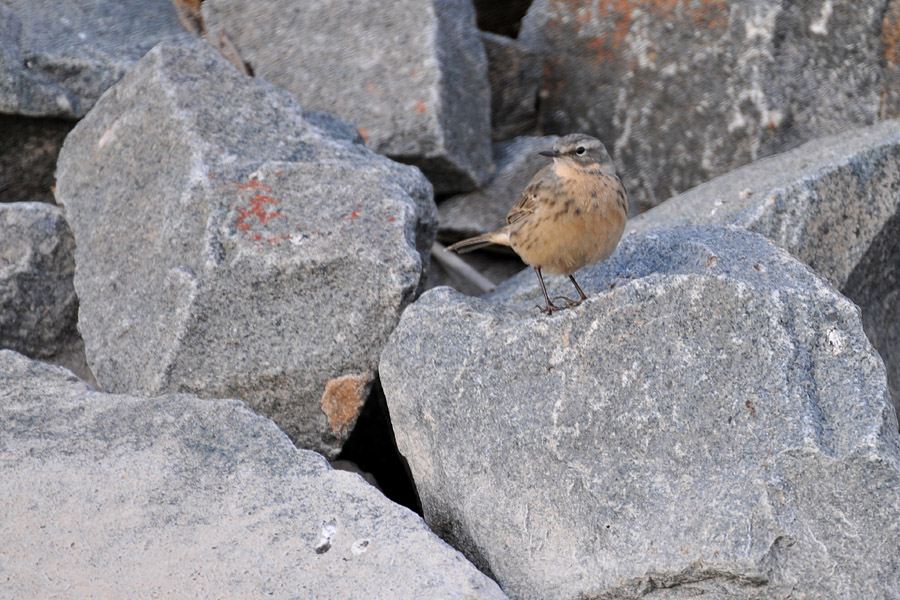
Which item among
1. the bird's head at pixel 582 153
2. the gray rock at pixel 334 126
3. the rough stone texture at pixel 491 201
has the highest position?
the bird's head at pixel 582 153

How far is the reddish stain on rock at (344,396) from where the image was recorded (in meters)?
4.42

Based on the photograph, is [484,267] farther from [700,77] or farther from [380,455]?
[380,455]

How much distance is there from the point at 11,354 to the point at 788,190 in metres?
3.74

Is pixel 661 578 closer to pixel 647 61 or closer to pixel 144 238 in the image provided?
pixel 144 238

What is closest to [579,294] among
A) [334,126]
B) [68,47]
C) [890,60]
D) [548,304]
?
[548,304]

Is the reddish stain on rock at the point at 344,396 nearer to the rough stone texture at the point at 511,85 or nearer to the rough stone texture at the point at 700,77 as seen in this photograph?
the rough stone texture at the point at 700,77

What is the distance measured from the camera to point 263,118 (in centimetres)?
533

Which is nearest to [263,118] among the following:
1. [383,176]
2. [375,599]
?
[383,176]

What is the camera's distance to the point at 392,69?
6617 millimetres

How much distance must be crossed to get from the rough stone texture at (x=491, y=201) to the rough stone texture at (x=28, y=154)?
102 inches

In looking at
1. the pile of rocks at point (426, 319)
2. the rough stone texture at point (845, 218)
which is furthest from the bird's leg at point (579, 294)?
the rough stone texture at point (845, 218)

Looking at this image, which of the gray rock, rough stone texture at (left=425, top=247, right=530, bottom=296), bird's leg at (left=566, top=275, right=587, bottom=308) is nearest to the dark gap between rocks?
bird's leg at (left=566, top=275, right=587, bottom=308)

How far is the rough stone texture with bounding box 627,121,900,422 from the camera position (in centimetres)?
472

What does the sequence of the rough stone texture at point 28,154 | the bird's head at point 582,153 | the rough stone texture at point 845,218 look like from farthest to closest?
the rough stone texture at point 28,154 → the bird's head at point 582,153 → the rough stone texture at point 845,218
